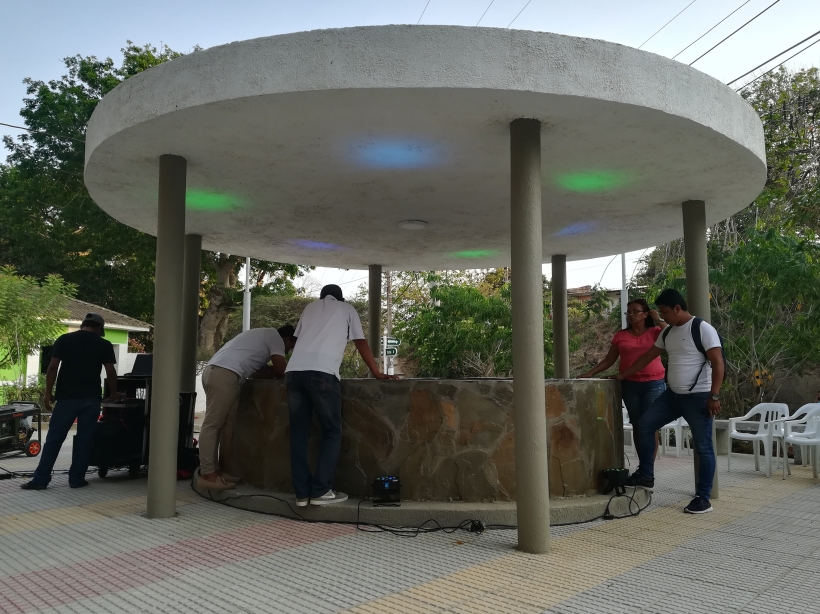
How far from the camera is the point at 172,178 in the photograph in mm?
5605

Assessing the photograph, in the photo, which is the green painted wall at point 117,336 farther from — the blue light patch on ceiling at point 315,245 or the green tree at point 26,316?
the blue light patch on ceiling at point 315,245

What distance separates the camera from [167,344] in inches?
216

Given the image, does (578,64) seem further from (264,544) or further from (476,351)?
(476,351)

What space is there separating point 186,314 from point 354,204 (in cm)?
300

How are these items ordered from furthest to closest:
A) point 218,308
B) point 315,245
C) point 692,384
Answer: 1. point 218,308
2. point 315,245
3. point 692,384

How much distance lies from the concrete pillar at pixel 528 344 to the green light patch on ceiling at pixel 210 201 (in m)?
3.65

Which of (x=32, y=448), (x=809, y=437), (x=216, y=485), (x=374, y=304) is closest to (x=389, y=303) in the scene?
(x=374, y=304)

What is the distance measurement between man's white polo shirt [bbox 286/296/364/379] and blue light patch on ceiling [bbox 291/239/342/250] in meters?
4.22

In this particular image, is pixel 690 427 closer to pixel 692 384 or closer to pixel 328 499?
pixel 692 384

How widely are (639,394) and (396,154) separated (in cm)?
345

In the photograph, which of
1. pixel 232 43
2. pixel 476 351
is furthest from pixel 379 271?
pixel 232 43

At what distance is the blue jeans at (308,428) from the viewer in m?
5.30

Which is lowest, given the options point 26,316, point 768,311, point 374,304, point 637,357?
point 637,357

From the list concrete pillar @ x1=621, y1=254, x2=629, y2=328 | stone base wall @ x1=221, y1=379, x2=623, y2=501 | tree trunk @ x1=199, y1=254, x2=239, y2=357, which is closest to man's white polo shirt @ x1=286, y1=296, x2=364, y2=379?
stone base wall @ x1=221, y1=379, x2=623, y2=501
